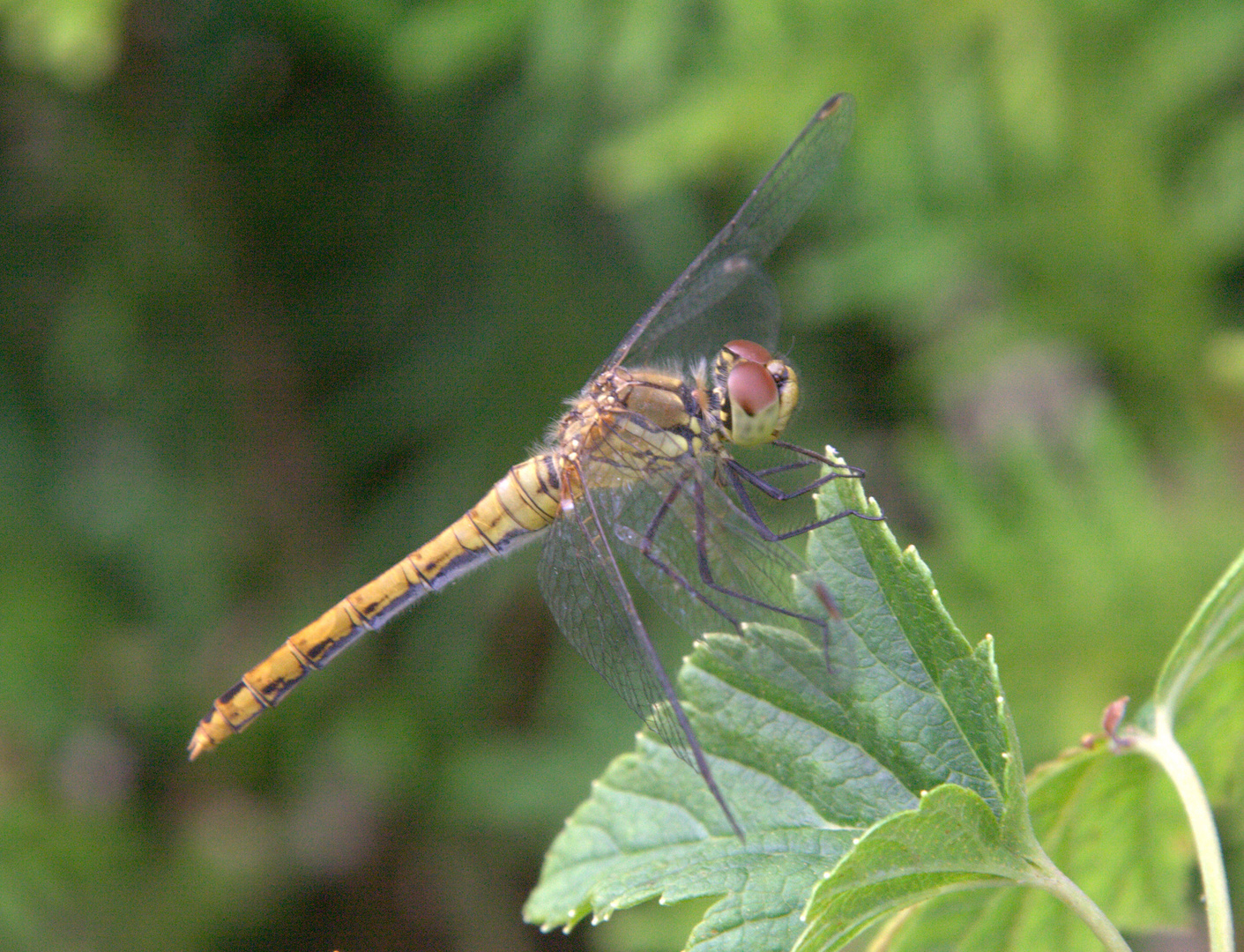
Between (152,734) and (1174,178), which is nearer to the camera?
(1174,178)

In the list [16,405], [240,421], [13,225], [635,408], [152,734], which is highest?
[13,225]

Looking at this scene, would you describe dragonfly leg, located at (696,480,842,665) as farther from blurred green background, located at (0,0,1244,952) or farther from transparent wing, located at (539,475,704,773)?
blurred green background, located at (0,0,1244,952)

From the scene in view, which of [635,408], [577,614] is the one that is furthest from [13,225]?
[577,614]

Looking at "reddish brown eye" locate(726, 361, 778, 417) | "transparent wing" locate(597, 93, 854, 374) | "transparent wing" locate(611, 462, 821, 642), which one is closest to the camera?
"transparent wing" locate(611, 462, 821, 642)

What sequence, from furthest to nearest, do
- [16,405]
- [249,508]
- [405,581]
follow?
[249,508], [16,405], [405,581]

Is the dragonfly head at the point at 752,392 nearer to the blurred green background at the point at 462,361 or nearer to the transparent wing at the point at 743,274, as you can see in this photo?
the transparent wing at the point at 743,274

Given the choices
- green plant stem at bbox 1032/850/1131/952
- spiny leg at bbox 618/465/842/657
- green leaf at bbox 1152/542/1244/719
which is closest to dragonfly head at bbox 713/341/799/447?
spiny leg at bbox 618/465/842/657

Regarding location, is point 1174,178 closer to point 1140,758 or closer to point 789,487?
point 789,487
